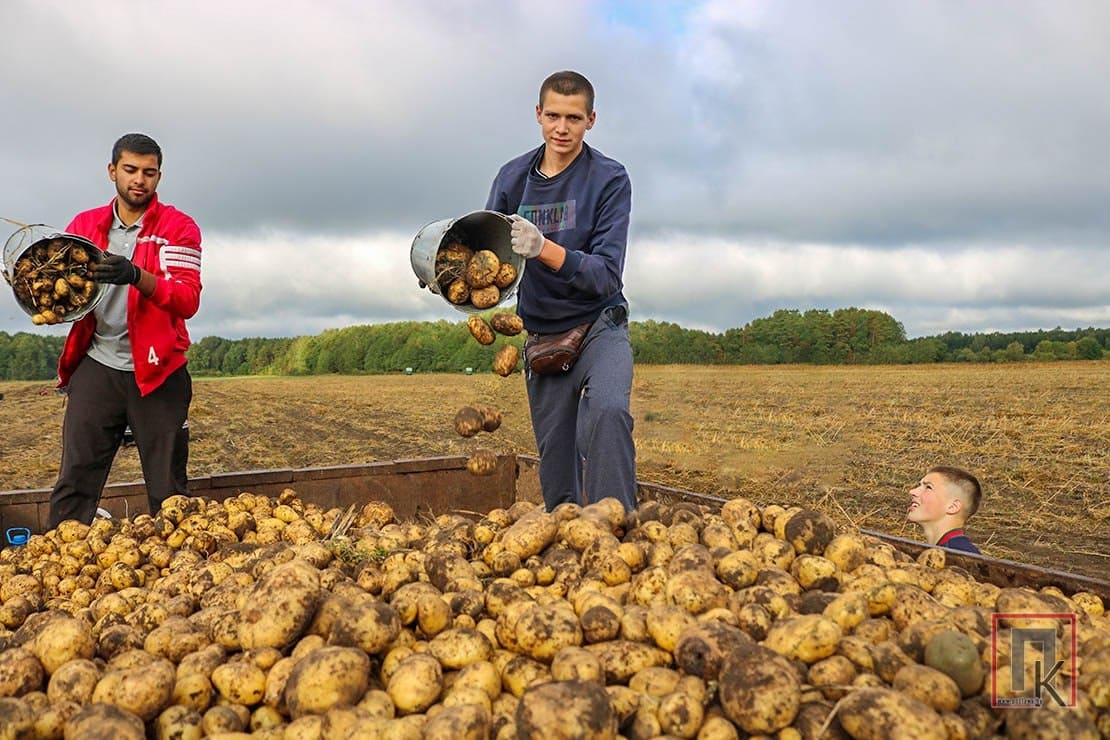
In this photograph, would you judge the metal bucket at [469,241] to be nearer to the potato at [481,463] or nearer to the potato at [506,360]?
the potato at [506,360]

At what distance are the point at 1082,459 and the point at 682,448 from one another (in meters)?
6.31

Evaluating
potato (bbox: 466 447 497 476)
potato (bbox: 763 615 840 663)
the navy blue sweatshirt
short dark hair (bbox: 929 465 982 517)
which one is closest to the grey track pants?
the navy blue sweatshirt

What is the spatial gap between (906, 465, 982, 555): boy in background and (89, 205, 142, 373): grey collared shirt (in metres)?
4.32

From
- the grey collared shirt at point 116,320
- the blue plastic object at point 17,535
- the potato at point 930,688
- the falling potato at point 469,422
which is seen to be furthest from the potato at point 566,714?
the blue plastic object at point 17,535

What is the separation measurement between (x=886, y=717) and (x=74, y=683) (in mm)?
1966

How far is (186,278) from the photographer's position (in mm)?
4805

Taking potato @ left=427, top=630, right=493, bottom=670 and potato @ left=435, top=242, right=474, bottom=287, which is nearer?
potato @ left=427, top=630, right=493, bottom=670

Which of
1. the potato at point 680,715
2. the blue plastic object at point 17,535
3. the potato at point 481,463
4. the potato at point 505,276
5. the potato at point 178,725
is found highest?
the potato at point 505,276

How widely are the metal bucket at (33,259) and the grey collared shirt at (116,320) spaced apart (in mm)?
310

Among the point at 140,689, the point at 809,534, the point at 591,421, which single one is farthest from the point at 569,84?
the point at 140,689

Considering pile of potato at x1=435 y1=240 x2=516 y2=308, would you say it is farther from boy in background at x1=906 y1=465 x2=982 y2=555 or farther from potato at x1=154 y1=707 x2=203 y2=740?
boy in background at x1=906 y1=465 x2=982 y2=555

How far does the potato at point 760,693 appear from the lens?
6.15 feet

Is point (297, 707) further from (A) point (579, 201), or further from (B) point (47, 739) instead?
(A) point (579, 201)

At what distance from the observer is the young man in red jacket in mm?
4656
